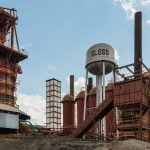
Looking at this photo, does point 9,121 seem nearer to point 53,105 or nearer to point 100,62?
point 100,62

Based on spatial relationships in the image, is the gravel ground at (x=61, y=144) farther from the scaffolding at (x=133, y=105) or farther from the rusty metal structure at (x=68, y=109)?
the rusty metal structure at (x=68, y=109)

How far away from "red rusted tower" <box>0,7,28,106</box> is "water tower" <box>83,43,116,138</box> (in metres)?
14.2

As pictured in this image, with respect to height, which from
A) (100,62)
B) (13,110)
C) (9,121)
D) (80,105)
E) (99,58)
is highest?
(99,58)

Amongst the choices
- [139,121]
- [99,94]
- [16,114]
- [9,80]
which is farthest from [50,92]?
[139,121]

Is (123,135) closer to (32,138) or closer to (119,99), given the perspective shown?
(119,99)

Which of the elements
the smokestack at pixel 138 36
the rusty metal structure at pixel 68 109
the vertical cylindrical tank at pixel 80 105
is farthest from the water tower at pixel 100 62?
the rusty metal structure at pixel 68 109

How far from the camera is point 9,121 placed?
5053 centimetres

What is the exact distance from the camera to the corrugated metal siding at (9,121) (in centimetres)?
4967

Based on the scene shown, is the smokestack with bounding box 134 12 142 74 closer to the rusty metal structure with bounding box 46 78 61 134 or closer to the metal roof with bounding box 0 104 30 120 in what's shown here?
the metal roof with bounding box 0 104 30 120

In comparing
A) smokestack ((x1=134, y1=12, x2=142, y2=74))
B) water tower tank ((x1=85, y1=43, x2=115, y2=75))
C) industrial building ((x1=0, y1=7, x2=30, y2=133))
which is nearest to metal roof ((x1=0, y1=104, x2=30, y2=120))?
industrial building ((x1=0, y1=7, x2=30, y2=133))

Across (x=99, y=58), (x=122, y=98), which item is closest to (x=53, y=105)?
(x=99, y=58)

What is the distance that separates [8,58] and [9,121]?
465 inches

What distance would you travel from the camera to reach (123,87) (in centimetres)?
3828

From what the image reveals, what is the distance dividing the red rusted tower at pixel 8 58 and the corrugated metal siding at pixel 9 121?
15.6ft
